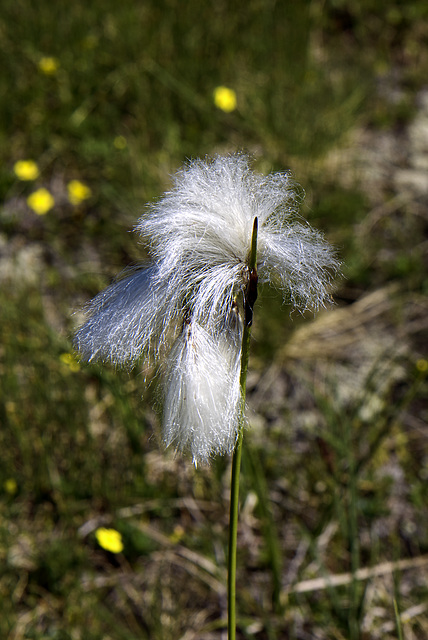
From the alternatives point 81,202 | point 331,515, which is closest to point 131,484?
point 331,515

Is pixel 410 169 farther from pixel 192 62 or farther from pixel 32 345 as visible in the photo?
pixel 32 345

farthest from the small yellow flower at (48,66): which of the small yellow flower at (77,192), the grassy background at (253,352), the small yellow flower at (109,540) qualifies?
the small yellow flower at (109,540)

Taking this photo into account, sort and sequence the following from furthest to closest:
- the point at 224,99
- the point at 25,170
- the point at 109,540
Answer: the point at 224,99 → the point at 25,170 → the point at 109,540

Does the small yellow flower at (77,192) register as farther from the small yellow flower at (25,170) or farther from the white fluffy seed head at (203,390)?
the white fluffy seed head at (203,390)

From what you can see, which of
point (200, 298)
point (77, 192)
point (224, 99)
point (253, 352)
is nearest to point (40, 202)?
point (77, 192)

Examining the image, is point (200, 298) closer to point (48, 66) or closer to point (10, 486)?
point (10, 486)

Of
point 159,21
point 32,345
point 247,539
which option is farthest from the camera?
point 159,21
